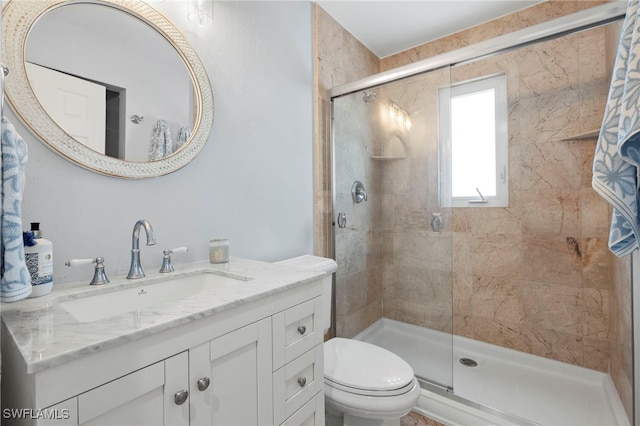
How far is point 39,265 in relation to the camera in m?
0.76

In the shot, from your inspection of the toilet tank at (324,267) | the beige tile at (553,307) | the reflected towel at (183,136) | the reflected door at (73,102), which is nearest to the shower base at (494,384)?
the beige tile at (553,307)

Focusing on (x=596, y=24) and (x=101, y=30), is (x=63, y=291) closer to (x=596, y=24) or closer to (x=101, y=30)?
(x=101, y=30)

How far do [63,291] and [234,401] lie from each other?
57cm

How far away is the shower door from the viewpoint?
6.07 ft

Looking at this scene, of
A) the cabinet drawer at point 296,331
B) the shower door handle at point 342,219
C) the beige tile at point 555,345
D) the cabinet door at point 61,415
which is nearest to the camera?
the cabinet door at point 61,415

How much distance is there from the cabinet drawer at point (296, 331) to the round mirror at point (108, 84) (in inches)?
28.6

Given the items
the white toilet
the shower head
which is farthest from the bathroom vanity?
the shower head

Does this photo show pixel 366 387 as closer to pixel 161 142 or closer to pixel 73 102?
pixel 161 142

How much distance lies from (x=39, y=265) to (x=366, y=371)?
1171 mm

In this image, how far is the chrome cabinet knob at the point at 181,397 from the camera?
635mm

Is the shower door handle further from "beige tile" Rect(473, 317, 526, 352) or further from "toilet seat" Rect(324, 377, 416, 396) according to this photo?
"beige tile" Rect(473, 317, 526, 352)

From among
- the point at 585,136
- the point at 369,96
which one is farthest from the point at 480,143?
the point at 369,96

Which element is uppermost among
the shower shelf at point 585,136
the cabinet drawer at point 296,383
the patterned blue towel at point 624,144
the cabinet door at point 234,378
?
the shower shelf at point 585,136

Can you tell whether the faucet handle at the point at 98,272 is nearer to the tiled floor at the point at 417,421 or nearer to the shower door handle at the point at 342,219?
the shower door handle at the point at 342,219
